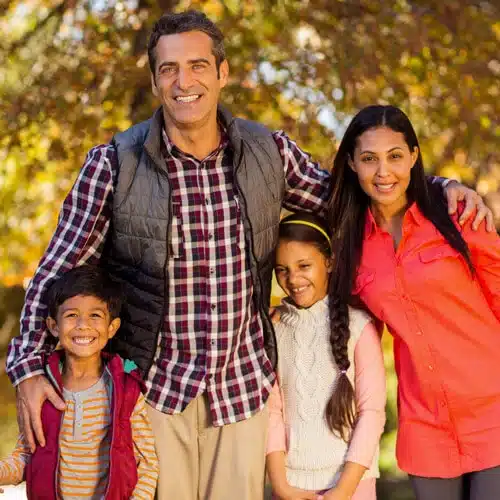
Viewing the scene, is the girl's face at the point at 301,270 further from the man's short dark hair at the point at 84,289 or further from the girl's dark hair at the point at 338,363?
the man's short dark hair at the point at 84,289

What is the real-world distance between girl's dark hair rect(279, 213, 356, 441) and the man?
0.16 metres

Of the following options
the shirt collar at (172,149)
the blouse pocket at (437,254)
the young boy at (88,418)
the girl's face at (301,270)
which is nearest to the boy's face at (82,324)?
the young boy at (88,418)

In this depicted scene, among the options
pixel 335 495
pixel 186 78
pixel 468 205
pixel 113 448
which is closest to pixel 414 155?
pixel 468 205

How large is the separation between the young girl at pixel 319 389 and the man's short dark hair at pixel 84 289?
597 mm

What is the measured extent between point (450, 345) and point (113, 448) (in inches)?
43.7

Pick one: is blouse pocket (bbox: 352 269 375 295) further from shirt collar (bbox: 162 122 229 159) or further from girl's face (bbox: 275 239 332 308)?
shirt collar (bbox: 162 122 229 159)

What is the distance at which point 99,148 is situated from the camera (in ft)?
10.3

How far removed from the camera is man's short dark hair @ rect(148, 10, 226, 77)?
315 centimetres

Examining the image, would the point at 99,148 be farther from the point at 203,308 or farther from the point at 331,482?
the point at 331,482

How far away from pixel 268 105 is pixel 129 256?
9.02ft

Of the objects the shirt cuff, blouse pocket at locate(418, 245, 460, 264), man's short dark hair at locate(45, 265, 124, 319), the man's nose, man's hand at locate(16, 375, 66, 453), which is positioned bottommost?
man's hand at locate(16, 375, 66, 453)

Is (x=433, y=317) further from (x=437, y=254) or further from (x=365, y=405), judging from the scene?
(x=365, y=405)

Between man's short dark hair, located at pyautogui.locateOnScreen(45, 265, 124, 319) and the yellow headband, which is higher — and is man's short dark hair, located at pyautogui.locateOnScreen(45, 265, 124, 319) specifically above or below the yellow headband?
below

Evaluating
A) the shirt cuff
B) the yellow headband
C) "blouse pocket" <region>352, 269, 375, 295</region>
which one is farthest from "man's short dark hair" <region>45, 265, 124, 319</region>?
"blouse pocket" <region>352, 269, 375, 295</region>
